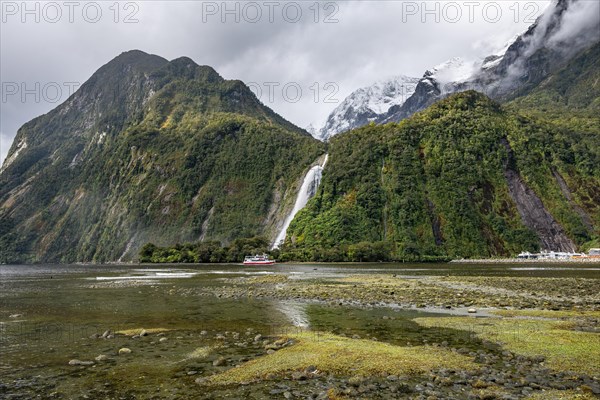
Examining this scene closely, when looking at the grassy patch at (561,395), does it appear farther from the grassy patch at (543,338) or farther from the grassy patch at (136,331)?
the grassy patch at (136,331)

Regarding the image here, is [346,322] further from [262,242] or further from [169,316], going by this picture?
[262,242]

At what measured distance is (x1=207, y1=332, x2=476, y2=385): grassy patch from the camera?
15.6 m

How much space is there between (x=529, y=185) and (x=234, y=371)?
171499mm

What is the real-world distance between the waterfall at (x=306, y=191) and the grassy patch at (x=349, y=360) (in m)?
150

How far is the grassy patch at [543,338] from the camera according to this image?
53.1 ft

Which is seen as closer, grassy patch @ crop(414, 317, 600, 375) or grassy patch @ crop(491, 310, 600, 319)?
grassy patch @ crop(414, 317, 600, 375)

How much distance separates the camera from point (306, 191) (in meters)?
184

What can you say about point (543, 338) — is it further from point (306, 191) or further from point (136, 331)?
point (306, 191)

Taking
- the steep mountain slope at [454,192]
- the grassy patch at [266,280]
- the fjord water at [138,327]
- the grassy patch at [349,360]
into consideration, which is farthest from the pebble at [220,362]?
the steep mountain slope at [454,192]

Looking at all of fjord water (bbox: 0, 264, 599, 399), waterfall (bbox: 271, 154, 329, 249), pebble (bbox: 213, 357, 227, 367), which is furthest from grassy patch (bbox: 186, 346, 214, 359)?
waterfall (bbox: 271, 154, 329, 249)

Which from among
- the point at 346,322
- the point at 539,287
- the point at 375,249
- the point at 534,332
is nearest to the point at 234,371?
the point at 346,322

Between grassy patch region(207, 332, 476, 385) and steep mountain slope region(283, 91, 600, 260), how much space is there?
11733cm

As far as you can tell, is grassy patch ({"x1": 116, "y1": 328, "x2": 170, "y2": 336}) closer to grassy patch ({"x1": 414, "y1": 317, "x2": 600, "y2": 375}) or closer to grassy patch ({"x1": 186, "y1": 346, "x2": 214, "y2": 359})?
grassy patch ({"x1": 186, "y1": 346, "x2": 214, "y2": 359})

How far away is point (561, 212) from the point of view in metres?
154
